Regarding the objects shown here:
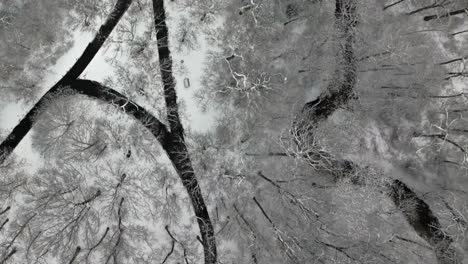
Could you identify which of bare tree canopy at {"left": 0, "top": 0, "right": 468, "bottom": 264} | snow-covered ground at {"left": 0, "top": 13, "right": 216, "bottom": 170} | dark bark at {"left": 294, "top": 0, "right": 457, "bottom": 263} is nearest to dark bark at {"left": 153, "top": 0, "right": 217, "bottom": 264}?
bare tree canopy at {"left": 0, "top": 0, "right": 468, "bottom": 264}

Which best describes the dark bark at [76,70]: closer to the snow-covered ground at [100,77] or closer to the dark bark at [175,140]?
the snow-covered ground at [100,77]

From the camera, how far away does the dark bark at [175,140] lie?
1789 centimetres

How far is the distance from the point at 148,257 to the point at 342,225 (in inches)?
380

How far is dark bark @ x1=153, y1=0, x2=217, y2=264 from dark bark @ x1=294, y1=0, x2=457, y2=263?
595cm

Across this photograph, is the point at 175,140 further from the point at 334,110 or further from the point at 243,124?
the point at 334,110

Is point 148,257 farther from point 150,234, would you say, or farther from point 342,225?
point 342,225

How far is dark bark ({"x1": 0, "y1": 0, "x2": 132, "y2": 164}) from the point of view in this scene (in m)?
17.7

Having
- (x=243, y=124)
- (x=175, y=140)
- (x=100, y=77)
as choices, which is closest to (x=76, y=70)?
(x=100, y=77)

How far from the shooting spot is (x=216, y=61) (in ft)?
58.7

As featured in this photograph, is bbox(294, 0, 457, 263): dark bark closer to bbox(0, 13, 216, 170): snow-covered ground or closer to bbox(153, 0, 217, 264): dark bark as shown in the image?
bbox(0, 13, 216, 170): snow-covered ground

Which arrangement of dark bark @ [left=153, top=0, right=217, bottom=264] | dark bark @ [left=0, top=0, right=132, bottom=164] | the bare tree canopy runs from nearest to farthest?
the bare tree canopy → dark bark @ [left=0, top=0, right=132, bottom=164] → dark bark @ [left=153, top=0, right=217, bottom=264]

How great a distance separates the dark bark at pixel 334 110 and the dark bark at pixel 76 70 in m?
10.6

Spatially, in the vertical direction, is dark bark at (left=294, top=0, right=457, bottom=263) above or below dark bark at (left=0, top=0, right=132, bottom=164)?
above

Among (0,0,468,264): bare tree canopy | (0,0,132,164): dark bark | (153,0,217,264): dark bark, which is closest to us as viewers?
(0,0,468,264): bare tree canopy
